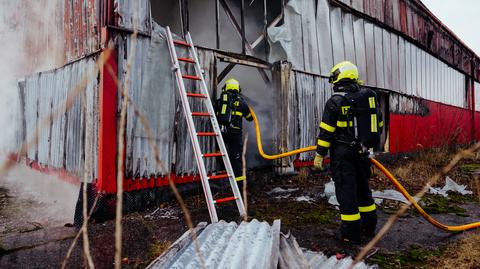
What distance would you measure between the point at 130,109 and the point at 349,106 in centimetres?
298

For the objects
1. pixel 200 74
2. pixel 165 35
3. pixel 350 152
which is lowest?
pixel 350 152

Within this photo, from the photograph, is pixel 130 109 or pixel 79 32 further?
pixel 79 32

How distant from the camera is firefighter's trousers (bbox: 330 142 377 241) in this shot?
11.3ft

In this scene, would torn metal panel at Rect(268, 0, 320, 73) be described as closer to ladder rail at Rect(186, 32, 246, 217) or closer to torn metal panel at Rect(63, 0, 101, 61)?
ladder rail at Rect(186, 32, 246, 217)

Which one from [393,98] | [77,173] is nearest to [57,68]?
[77,173]

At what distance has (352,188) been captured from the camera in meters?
3.45

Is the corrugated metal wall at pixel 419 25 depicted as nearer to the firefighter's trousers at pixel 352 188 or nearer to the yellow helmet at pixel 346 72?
the yellow helmet at pixel 346 72

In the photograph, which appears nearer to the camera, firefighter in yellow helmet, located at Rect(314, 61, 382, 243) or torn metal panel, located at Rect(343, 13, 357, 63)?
firefighter in yellow helmet, located at Rect(314, 61, 382, 243)

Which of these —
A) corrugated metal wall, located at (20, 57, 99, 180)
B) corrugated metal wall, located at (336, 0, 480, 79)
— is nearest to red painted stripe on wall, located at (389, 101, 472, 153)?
corrugated metal wall, located at (336, 0, 480, 79)

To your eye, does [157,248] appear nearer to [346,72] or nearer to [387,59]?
[346,72]

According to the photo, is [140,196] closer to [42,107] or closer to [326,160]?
[42,107]

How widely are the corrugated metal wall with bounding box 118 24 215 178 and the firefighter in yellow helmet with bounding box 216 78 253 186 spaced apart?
0.47 meters

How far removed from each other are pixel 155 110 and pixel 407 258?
3750 mm

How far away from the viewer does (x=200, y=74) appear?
Result: 16.1 feet
